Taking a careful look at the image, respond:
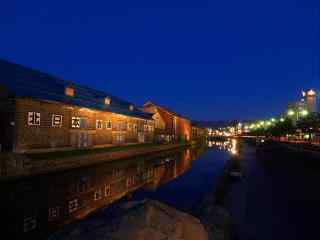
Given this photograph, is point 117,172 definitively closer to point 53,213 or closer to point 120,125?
point 53,213

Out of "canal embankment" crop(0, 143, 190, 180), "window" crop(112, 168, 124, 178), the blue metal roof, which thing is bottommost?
"window" crop(112, 168, 124, 178)

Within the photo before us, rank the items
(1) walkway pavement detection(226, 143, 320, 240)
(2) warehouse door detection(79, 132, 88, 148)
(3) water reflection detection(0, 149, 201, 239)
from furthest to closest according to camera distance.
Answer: (2) warehouse door detection(79, 132, 88, 148) → (3) water reflection detection(0, 149, 201, 239) → (1) walkway pavement detection(226, 143, 320, 240)

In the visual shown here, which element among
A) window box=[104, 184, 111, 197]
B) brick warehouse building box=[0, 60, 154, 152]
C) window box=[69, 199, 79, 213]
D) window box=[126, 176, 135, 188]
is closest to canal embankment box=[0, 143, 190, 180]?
brick warehouse building box=[0, 60, 154, 152]

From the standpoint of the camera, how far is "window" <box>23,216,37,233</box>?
13.5 m

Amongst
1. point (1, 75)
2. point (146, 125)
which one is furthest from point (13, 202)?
point (146, 125)

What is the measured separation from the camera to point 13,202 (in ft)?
56.6

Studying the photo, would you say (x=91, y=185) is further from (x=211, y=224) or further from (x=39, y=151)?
(x=211, y=224)

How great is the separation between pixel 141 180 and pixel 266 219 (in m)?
15.7

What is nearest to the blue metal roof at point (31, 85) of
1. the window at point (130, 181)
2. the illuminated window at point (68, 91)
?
the illuminated window at point (68, 91)

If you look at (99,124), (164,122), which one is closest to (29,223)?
(99,124)

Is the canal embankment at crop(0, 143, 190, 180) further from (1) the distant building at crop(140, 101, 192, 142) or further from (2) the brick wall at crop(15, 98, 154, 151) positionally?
(1) the distant building at crop(140, 101, 192, 142)

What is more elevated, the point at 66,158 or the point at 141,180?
the point at 66,158

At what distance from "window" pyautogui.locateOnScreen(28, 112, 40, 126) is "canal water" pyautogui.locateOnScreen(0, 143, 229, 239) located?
22.0 ft

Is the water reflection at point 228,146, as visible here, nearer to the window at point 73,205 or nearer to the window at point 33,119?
the window at point 33,119
